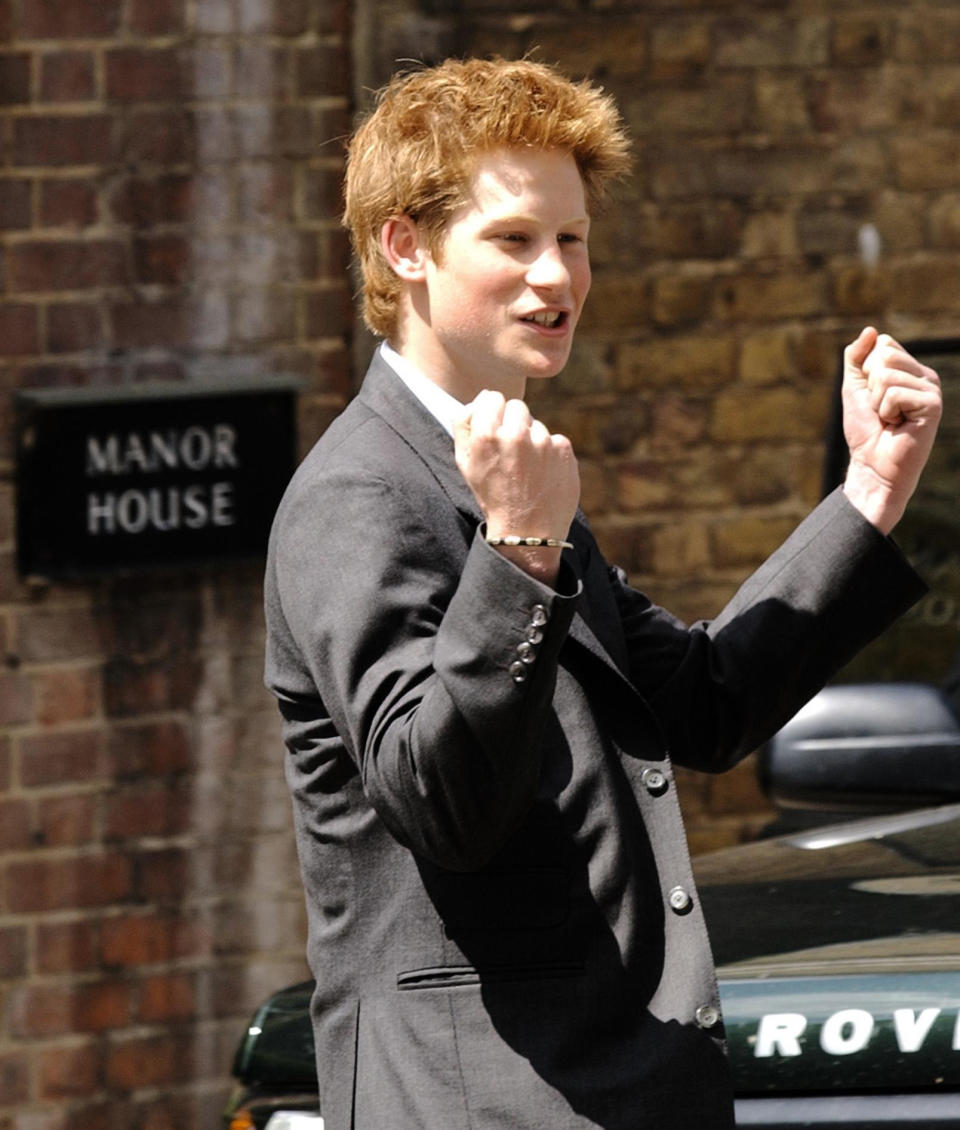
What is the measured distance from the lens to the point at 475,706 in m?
1.91

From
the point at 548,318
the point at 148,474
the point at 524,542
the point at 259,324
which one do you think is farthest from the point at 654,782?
the point at 259,324

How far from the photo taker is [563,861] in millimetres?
2107

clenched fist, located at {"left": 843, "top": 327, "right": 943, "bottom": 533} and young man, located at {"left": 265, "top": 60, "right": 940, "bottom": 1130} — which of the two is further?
clenched fist, located at {"left": 843, "top": 327, "right": 943, "bottom": 533}

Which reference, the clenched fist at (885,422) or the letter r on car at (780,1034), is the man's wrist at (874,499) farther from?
the letter r on car at (780,1034)

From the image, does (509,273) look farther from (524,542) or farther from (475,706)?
(475,706)

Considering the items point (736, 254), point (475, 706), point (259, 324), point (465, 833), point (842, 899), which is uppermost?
point (736, 254)

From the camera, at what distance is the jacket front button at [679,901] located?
217cm

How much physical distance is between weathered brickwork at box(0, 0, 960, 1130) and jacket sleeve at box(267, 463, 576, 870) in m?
2.97

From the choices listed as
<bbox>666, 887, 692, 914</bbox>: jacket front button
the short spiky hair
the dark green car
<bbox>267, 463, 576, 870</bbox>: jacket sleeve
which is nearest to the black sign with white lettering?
the dark green car

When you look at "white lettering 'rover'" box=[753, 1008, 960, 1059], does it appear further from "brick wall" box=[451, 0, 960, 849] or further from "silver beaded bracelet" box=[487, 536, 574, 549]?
"brick wall" box=[451, 0, 960, 849]

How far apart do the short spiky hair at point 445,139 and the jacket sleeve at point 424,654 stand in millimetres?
292

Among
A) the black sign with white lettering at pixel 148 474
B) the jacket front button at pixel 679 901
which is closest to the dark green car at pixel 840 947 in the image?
the jacket front button at pixel 679 901

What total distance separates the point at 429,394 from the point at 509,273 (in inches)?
6.1

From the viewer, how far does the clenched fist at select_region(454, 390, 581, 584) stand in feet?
6.39
